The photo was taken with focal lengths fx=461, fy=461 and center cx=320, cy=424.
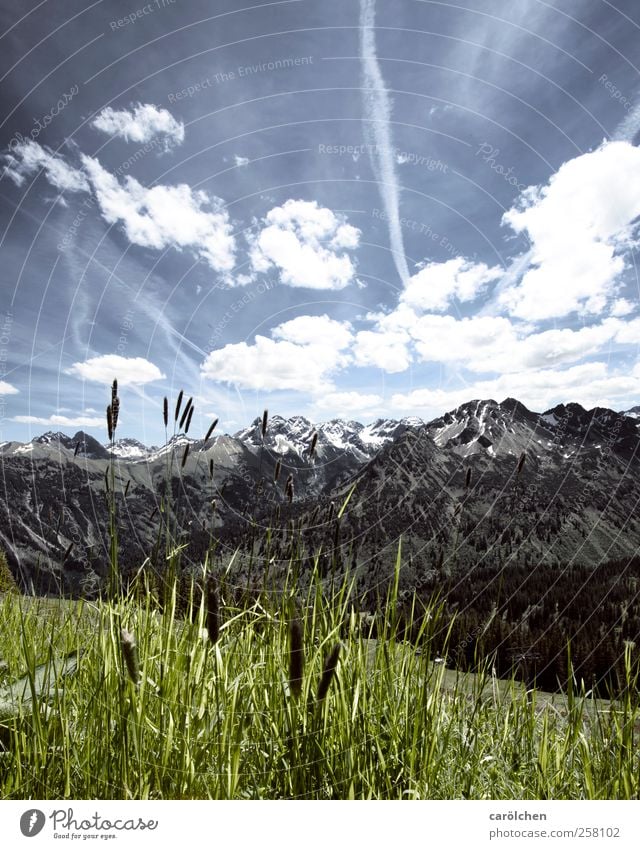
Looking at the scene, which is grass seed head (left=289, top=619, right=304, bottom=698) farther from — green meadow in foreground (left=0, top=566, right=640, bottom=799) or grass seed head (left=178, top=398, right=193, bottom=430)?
grass seed head (left=178, top=398, right=193, bottom=430)

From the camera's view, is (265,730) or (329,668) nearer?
(329,668)

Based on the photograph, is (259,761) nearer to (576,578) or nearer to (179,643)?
(179,643)

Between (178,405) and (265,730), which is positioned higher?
(178,405)

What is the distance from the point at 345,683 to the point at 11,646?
12.4 ft
